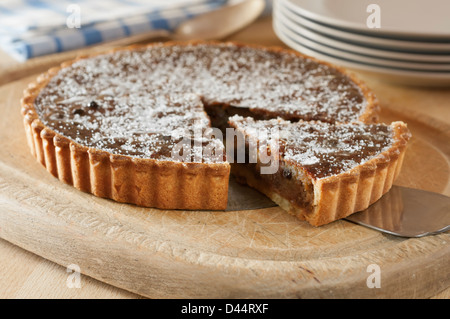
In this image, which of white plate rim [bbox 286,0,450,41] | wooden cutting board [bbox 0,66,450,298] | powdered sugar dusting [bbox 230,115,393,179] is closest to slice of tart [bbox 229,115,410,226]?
powdered sugar dusting [bbox 230,115,393,179]

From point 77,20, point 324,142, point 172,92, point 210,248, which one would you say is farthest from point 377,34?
point 77,20

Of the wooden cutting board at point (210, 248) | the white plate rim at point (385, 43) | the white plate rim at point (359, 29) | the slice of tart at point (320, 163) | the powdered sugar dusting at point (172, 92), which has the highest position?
the white plate rim at point (359, 29)

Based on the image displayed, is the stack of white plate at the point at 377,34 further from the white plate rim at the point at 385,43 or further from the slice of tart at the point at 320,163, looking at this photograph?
the slice of tart at the point at 320,163

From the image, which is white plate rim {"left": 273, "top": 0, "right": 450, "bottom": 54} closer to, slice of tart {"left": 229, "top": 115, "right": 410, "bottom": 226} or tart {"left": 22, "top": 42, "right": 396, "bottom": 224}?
tart {"left": 22, "top": 42, "right": 396, "bottom": 224}

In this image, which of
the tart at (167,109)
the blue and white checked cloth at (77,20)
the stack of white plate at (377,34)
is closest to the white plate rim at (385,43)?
the stack of white plate at (377,34)

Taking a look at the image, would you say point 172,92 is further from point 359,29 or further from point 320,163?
point 359,29
